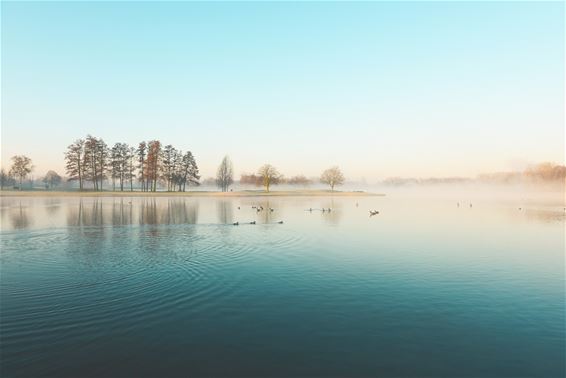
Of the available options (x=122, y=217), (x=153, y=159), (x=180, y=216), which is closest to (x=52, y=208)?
(x=122, y=217)

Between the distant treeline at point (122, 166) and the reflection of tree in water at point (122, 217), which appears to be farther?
the distant treeline at point (122, 166)

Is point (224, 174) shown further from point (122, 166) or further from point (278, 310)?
point (278, 310)

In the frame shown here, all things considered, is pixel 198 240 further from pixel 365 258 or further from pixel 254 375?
pixel 254 375

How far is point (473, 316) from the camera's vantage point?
1243 centimetres

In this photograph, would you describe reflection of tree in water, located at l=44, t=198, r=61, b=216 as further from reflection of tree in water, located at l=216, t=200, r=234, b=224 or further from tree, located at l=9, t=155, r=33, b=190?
tree, located at l=9, t=155, r=33, b=190

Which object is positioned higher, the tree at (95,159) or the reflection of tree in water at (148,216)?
the tree at (95,159)

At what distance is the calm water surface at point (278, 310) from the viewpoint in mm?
8781

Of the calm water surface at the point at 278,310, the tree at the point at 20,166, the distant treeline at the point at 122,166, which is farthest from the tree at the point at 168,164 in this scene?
the calm water surface at the point at 278,310

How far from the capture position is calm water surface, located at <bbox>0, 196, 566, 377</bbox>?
878cm

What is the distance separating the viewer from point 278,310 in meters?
12.6

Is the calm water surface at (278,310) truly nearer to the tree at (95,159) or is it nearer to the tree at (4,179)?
the tree at (95,159)

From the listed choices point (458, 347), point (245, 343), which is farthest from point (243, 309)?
point (458, 347)

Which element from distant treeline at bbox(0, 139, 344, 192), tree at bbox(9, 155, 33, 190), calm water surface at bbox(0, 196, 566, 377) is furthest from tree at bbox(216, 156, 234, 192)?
calm water surface at bbox(0, 196, 566, 377)

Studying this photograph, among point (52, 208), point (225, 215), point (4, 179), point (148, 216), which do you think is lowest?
point (225, 215)
